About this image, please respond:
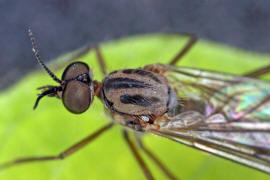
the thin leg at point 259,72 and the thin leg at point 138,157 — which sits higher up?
the thin leg at point 259,72

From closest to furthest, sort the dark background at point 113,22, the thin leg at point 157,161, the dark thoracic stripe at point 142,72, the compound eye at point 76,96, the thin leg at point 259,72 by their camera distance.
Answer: the compound eye at point 76,96, the dark thoracic stripe at point 142,72, the thin leg at point 157,161, the thin leg at point 259,72, the dark background at point 113,22

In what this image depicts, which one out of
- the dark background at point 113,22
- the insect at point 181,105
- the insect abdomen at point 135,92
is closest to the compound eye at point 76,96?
the insect at point 181,105

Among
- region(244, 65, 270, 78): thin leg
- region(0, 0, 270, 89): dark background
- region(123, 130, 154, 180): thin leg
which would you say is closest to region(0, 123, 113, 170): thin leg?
region(123, 130, 154, 180): thin leg

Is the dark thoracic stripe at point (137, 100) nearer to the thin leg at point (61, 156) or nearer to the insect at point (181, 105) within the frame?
the insect at point (181, 105)

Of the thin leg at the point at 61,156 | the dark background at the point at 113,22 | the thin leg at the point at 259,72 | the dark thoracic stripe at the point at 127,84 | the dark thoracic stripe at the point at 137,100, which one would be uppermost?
the dark background at the point at 113,22

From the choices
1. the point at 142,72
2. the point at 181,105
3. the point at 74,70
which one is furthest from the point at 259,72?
the point at 74,70

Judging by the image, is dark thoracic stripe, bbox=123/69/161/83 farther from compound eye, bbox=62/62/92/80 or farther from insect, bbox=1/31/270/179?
compound eye, bbox=62/62/92/80

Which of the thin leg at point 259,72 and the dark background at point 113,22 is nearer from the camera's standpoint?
the thin leg at point 259,72

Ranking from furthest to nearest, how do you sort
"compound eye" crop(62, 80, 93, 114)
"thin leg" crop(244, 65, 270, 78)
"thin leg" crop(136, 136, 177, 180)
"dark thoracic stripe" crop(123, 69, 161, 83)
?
"thin leg" crop(244, 65, 270, 78) → "thin leg" crop(136, 136, 177, 180) → "dark thoracic stripe" crop(123, 69, 161, 83) → "compound eye" crop(62, 80, 93, 114)
